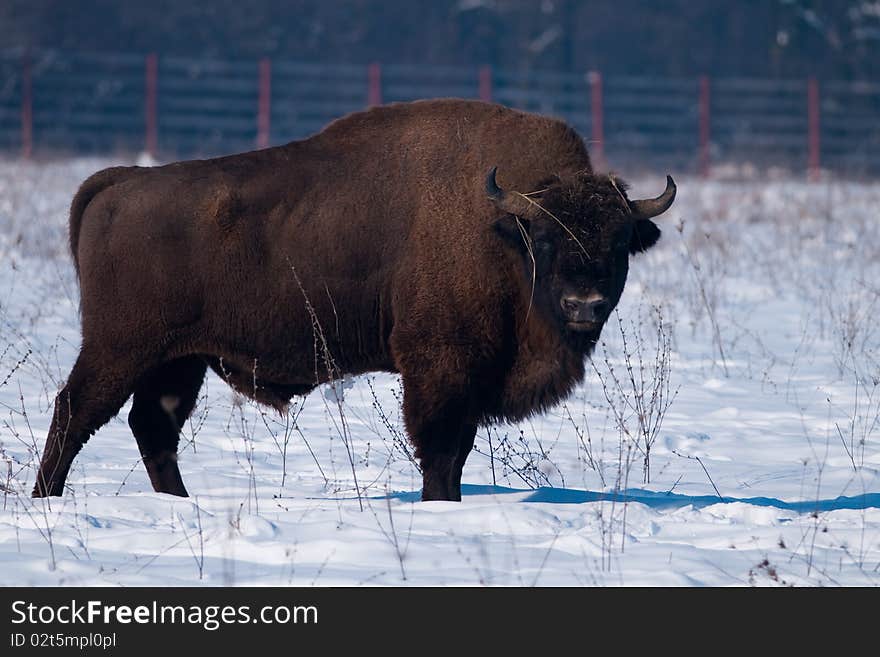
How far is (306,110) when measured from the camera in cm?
3297

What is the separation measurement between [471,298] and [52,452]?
83.5 inches

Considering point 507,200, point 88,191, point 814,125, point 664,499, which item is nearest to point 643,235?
point 507,200

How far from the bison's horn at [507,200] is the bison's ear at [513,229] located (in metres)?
0.05

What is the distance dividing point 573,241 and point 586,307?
35 cm

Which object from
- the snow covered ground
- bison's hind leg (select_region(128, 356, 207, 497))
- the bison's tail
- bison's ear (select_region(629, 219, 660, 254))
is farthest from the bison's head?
the bison's tail

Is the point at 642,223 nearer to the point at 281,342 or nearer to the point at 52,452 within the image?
the point at 281,342

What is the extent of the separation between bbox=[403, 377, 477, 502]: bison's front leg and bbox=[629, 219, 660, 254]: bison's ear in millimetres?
1200

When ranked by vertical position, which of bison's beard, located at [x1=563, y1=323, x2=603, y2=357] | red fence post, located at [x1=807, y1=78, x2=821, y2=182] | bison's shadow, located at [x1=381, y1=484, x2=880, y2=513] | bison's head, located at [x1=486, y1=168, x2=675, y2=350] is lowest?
bison's shadow, located at [x1=381, y1=484, x2=880, y2=513]

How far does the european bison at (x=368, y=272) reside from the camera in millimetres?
6133

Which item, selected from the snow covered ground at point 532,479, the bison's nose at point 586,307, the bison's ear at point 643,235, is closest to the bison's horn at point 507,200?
the bison's nose at point 586,307

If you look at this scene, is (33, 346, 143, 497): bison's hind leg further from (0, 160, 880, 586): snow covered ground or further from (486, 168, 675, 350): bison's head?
(486, 168, 675, 350): bison's head

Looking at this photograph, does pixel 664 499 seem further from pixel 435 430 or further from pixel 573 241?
pixel 573 241

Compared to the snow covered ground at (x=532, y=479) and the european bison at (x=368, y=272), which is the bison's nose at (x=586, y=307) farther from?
the snow covered ground at (x=532, y=479)

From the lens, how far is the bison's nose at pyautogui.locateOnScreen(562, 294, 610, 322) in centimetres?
586
